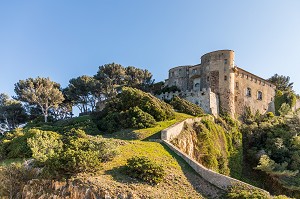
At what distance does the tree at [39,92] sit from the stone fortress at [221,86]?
1576 centimetres

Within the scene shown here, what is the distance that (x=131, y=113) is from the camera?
33.7 metres

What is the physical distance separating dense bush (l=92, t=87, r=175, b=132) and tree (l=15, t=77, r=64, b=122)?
1038cm

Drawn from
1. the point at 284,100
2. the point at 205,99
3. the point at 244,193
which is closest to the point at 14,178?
the point at 244,193

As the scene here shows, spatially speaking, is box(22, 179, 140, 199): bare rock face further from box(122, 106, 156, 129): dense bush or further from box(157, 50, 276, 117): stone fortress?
box(157, 50, 276, 117): stone fortress

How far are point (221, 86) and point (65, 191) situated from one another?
32.4 metres

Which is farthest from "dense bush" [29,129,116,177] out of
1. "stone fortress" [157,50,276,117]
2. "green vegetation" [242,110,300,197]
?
"stone fortress" [157,50,276,117]

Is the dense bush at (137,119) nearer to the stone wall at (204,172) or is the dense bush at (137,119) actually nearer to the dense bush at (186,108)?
the stone wall at (204,172)

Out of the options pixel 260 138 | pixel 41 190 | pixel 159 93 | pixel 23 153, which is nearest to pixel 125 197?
pixel 41 190

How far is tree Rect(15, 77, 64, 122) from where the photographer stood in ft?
149

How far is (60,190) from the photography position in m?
18.4

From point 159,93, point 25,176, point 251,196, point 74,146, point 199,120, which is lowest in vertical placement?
point 251,196

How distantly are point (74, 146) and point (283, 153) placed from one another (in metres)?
23.8

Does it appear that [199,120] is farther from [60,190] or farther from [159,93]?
[60,190]

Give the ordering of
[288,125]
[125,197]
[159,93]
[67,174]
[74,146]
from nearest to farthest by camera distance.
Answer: [125,197] → [67,174] → [74,146] → [288,125] → [159,93]
